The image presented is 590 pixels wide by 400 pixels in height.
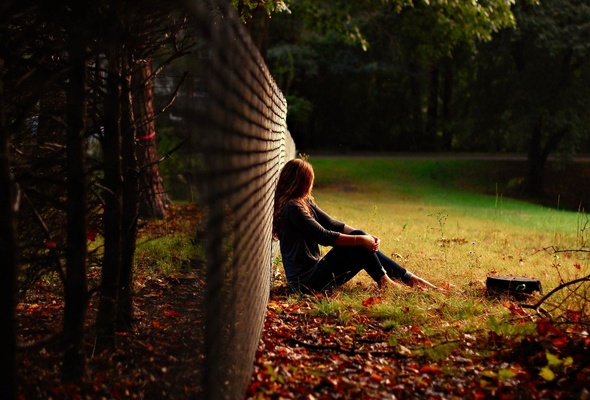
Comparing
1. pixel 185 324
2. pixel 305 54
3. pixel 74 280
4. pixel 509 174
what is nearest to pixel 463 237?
pixel 185 324

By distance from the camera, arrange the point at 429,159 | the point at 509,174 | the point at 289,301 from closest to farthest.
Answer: the point at 289,301
the point at 509,174
the point at 429,159

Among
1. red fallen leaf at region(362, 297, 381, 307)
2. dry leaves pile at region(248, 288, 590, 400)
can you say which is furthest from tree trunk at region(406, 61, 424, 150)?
Result: dry leaves pile at region(248, 288, 590, 400)

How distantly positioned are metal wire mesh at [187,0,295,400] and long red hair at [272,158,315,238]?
2.45 metres

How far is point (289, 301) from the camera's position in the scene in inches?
272

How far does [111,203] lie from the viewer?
4.85m

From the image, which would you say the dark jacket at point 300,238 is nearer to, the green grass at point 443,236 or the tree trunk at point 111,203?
the green grass at point 443,236

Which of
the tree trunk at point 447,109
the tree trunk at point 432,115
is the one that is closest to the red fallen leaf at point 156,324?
the tree trunk at point 447,109

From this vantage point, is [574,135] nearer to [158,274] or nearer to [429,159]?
[429,159]

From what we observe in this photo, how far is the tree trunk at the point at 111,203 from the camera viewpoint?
184 inches

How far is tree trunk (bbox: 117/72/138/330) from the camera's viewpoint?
5.16 meters

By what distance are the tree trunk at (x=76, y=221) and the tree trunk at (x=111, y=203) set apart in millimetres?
406

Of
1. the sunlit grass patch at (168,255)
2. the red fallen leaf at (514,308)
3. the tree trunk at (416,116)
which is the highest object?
the tree trunk at (416,116)

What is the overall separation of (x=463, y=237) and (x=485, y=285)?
4.76 metres

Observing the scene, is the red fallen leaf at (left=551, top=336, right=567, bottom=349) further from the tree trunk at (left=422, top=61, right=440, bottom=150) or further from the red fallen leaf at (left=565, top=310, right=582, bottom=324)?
the tree trunk at (left=422, top=61, right=440, bottom=150)
